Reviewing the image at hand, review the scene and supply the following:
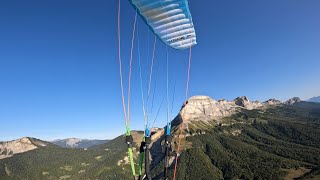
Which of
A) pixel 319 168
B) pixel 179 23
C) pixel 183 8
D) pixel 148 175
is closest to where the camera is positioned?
pixel 148 175

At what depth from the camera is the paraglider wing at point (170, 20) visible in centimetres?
1389

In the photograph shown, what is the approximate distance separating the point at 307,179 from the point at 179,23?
19308 cm

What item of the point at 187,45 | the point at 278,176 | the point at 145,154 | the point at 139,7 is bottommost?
the point at 278,176

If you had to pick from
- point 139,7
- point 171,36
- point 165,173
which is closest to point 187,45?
point 171,36

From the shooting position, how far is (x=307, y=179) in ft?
591

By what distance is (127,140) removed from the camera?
12.1m

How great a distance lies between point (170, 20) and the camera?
48.7ft

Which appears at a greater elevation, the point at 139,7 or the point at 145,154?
the point at 139,7

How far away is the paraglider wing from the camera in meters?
13.9

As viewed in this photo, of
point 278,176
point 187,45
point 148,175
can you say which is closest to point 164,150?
point 148,175

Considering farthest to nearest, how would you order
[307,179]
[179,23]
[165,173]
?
[307,179], [179,23], [165,173]

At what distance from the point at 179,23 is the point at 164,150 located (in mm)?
6014

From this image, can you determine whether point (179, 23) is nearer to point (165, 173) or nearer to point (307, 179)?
point (165, 173)

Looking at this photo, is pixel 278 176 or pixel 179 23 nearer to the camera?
pixel 179 23
